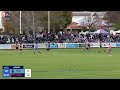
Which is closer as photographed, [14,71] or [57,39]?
[14,71]

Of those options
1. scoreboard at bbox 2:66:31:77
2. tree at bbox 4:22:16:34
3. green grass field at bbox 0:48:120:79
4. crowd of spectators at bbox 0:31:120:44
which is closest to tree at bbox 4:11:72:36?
tree at bbox 4:22:16:34

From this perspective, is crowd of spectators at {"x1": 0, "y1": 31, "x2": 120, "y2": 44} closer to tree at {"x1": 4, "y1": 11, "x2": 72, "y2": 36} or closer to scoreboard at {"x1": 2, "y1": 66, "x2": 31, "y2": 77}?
tree at {"x1": 4, "y1": 11, "x2": 72, "y2": 36}

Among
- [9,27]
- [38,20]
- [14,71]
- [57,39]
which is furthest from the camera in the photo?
[9,27]

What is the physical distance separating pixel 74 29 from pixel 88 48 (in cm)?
3869

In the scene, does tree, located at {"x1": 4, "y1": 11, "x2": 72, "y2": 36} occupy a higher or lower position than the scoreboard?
higher

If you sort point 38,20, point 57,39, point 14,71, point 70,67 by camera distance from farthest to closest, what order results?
point 38,20 → point 57,39 → point 70,67 → point 14,71

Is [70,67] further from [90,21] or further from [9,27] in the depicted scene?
[90,21]

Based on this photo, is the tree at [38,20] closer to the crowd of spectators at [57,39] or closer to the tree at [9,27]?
the tree at [9,27]

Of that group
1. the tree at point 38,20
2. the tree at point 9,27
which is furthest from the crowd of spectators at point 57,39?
the tree at point 9,27

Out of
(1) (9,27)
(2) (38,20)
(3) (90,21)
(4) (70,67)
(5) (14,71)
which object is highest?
(3) (90,21)

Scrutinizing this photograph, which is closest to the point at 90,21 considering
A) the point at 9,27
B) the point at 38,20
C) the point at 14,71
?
the point at 9,27
